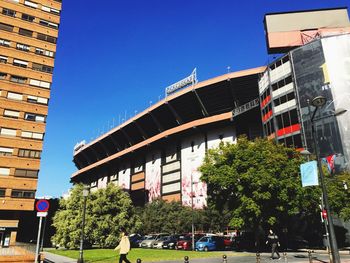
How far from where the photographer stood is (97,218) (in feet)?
124

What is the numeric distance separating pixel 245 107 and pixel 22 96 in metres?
33.9

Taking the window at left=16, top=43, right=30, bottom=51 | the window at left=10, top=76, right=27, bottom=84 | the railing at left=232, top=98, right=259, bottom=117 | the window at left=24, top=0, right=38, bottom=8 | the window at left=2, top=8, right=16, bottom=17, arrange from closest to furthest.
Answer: the window at left=10, top=76, right=27, bottom=84 < the window at left=16, top=43, right=30, bottom=51 < the window at left=2, top=8, right=16, bottom=17 < the window at left=24, top=0, right=38, bottom=8 < the railing at left=232, top=98, right=259, bottom=117

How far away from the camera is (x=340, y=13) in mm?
50312

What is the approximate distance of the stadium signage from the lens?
62.7 meters

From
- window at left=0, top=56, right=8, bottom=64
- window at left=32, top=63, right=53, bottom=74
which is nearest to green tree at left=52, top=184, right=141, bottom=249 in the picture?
window at left=32, top=63, right=53, bottom=74

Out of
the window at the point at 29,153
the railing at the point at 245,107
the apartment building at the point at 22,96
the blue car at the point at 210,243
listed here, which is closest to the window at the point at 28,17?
the apartment building at the point at 22,96

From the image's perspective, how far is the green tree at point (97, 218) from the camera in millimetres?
36219

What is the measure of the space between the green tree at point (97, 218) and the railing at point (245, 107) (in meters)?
24.4

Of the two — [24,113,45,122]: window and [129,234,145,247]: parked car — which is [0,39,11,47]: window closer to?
[24,113,45,122]: window

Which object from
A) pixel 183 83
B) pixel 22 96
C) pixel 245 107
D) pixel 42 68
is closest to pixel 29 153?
pixel 22 96

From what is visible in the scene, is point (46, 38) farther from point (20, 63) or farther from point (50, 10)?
point (20, 63)

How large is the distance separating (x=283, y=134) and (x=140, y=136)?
1642 inches

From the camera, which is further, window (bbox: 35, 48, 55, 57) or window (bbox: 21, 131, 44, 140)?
window (bbox: 35, 48, 55, 57)

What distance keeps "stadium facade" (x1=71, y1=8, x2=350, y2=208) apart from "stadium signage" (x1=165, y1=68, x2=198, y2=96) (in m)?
0.99
